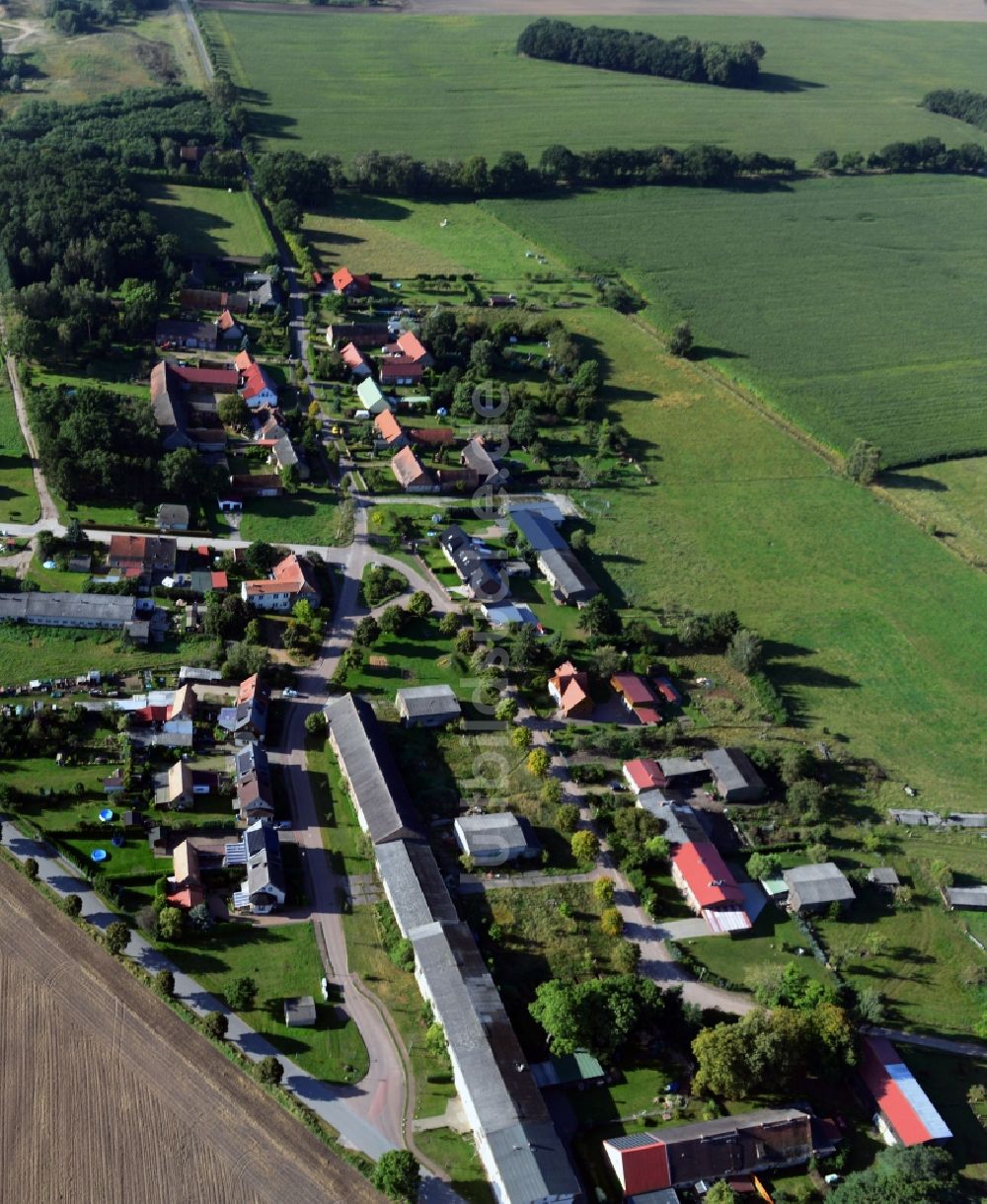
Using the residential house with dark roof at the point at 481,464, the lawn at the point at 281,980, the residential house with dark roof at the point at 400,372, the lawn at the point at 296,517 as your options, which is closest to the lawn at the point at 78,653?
the lawn at the point at 296,517

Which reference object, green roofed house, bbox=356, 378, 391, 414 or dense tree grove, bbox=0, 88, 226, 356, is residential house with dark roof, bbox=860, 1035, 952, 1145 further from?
dense tree grove, bbox=0, 88, 226, 356

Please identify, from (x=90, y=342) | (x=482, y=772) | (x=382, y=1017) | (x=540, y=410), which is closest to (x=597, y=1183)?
(x=382, y=1017)

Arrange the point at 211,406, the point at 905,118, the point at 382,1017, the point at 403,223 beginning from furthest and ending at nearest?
the point at 905,118 < the point at 403,223 < the point at 211,406 < the point at 382,1017

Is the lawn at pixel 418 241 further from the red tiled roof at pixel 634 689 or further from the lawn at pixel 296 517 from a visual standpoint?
the red tiled roof at pixel 634 689

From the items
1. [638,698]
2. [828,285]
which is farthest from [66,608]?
[828,285]

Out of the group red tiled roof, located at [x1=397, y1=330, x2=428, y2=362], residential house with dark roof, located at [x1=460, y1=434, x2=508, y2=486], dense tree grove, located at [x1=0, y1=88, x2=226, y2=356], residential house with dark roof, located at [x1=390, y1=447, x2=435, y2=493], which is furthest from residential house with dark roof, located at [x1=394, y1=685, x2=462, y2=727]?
dense tree grove, located at [x1=0, y1=88, x2=226, y2=356]

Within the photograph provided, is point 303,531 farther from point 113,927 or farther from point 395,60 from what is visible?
point 395,60

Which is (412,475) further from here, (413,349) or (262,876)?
(262,876)
